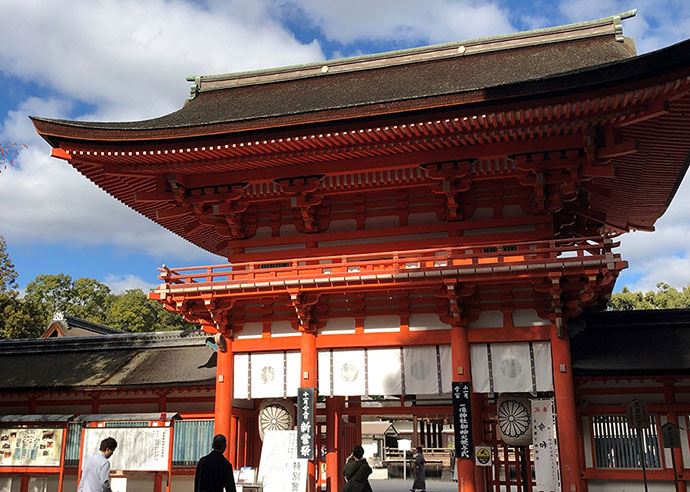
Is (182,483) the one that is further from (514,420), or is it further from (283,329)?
(514,420)

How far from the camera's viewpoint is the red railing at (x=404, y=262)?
11914 millimetres

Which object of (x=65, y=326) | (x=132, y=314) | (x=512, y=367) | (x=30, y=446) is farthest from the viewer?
(x=132, y=314)

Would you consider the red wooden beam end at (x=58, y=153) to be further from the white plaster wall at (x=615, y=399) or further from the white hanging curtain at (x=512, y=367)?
the white plaster wall at (x=615, y=399)

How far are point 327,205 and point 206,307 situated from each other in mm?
3552

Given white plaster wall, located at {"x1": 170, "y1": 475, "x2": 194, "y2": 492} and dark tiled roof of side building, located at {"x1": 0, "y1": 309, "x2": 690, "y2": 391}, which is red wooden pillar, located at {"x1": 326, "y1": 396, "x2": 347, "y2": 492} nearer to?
dark tiled roof of side building, located at {"x1": 0, "y1": 309, "x2": 690, "y2": 391}

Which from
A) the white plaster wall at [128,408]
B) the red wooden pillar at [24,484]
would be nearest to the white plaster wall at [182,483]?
the white plaster wall at [128,408]

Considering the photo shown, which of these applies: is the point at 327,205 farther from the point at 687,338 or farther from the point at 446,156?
the point at 687,338

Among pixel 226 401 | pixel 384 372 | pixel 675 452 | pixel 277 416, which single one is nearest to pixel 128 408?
pixel 226 401

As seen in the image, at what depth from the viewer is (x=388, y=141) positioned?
12.5m

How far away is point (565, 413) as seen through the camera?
12117 millimetres

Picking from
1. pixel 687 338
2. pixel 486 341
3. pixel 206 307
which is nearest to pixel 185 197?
pixel 206 307

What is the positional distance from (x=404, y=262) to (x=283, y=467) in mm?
4952

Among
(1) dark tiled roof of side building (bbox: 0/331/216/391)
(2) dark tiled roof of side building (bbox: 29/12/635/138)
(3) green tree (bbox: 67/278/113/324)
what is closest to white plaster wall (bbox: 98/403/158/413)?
(1) dark tiled roof of side building (bbox: 0/331/216/391)

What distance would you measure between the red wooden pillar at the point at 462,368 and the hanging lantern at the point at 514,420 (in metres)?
0.64
